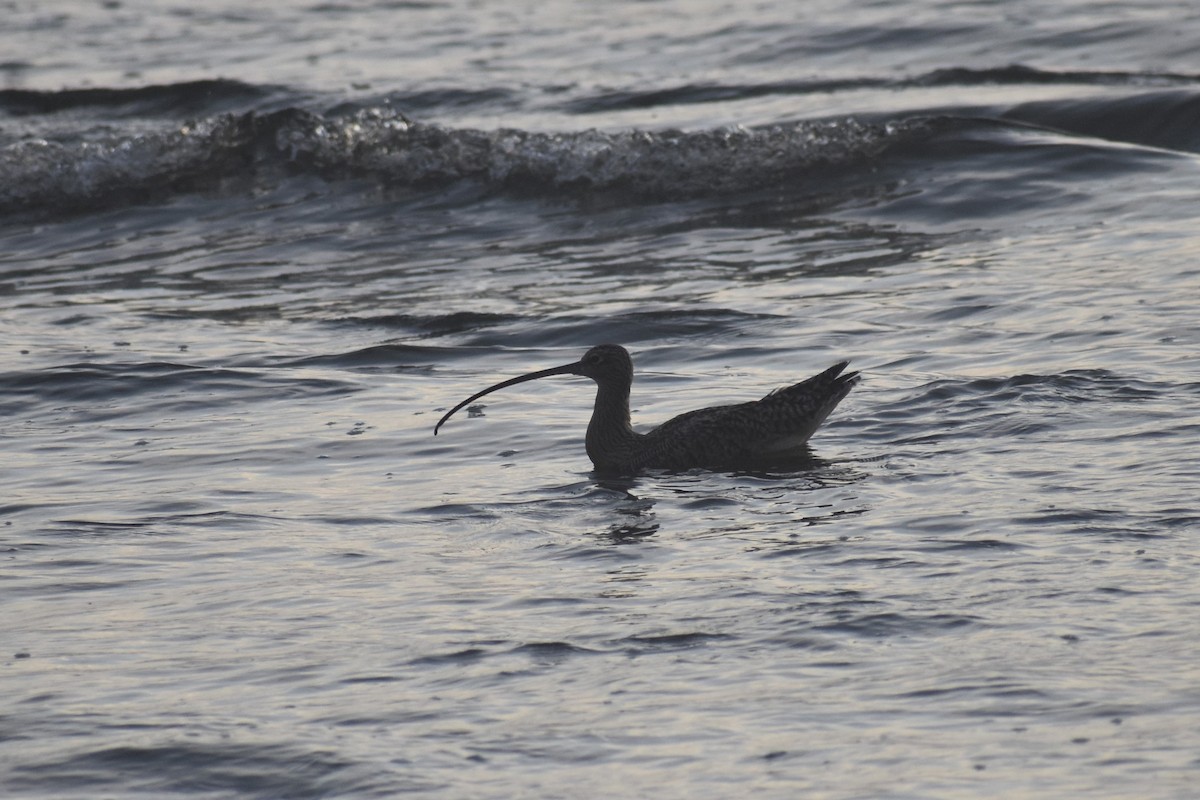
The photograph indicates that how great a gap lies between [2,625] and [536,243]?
10.5 m

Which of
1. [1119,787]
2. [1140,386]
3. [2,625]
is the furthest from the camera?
[1140,386]

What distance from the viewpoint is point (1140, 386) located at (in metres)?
10.5

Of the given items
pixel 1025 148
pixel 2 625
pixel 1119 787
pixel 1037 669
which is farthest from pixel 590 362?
pixel 1025 148

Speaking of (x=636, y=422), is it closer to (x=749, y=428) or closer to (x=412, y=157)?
(x=749, y=428)

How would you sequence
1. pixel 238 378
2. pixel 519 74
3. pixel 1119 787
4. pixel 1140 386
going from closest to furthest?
pixel 1119 787 → pixel 1140 386 → pixel 238 378 → pixel 519 74

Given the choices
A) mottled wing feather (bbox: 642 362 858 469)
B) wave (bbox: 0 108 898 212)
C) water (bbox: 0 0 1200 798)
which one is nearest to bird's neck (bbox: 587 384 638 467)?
mottled wing feather (bbox: 642 362 858 469)

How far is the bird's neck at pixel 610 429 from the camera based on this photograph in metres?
10.4

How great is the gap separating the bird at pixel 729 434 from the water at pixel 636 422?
0.68 ft

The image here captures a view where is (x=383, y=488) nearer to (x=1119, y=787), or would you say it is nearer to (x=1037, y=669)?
(x=1037, y=669)

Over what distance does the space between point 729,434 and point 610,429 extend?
689 millimetres

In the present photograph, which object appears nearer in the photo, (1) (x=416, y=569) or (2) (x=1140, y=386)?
(1) (x=416, y=569)

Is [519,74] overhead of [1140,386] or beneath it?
overhead

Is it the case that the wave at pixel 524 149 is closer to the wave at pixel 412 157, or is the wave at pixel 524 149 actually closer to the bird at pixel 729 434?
the wave at pixel 412 157

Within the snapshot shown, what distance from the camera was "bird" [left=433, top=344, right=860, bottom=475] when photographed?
10.3m
